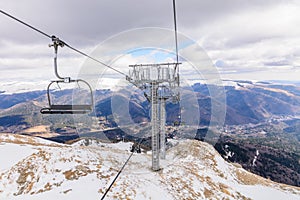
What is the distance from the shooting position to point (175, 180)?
24719 mm

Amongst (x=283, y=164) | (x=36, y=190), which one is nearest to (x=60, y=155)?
(x=36, y=190)

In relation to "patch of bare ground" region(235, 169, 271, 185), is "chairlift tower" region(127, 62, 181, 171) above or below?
above

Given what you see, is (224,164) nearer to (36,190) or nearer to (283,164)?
(36,190)

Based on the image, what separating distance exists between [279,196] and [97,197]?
22289 millimetres

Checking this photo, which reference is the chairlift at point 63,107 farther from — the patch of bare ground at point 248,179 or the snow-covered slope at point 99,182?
the patch of bare ground at point 248,179

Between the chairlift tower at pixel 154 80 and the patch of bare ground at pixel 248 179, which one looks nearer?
the chairlift tower at pixel 154 80

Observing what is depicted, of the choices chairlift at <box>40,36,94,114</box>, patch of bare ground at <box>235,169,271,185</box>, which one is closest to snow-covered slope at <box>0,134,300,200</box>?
patch of bare ground at <box>235,169,271,185</box>

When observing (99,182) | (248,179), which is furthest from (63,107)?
(248,179)

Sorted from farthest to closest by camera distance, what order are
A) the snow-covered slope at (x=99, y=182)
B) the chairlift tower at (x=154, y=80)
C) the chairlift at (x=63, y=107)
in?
the chairlift tower at (x=154, y=80), the snow-covered slope at (x=99, y=182), the chairlift at (x=63, y=107)

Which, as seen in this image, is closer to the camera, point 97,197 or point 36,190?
point 97,197

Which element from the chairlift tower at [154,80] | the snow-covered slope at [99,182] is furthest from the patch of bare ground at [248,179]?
the chairlift tower at [154,80]

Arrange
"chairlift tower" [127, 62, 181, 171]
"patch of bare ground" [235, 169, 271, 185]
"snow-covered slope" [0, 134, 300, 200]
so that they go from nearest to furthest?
"snow-covered slope" [0, 134, 300, 200] → "chairlift tower" [127, 62, 181, 171] → "patch of bare ground" [235, 169, 271, 185]

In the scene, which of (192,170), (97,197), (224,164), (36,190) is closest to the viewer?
(97,197)

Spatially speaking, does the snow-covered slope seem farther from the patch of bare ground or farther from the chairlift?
the chairlift
